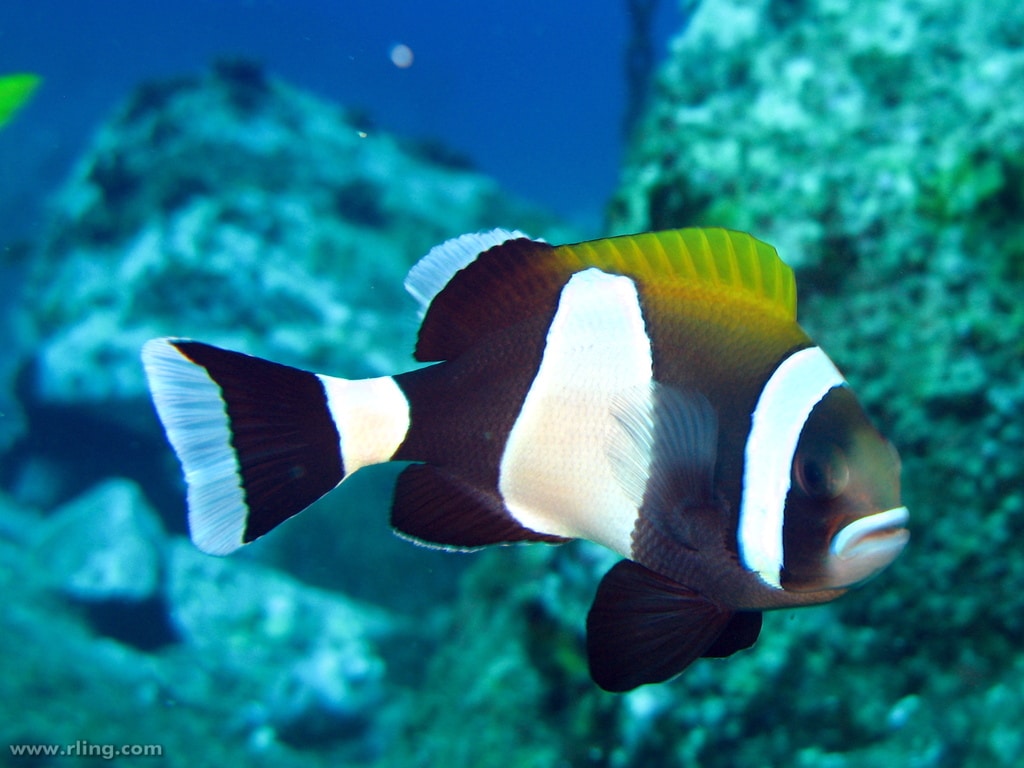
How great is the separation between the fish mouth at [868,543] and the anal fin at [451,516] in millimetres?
486

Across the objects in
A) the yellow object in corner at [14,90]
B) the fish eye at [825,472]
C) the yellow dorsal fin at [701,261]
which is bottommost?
the fish eye at [825,472]

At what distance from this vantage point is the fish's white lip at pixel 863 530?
929mm

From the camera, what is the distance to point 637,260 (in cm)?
117

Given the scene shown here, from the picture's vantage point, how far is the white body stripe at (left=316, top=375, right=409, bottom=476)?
1.21 m

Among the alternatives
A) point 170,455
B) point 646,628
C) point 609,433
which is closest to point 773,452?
point 609,433

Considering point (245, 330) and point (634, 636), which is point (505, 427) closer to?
point (634, 636)

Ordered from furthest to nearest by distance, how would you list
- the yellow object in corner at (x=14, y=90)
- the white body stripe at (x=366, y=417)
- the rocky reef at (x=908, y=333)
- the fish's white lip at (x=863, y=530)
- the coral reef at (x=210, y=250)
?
the coral reef at (x=210, y=250) → the yellow object in corner at (x=14, y=90) → the rocky reef at (x=908, y=333) → the white body stripe at (x=366, y=417) → the fish's white lip at (x=863, y=530)

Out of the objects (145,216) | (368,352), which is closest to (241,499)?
(368,352)

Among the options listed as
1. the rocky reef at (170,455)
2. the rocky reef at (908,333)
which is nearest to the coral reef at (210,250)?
the rocky reef at (170,455)

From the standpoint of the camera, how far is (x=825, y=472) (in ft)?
3.12

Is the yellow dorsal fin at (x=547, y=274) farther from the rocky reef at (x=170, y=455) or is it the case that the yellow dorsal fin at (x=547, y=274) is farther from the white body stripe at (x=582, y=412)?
the rocky reef at (x=170, y=455)

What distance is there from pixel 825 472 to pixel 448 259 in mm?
717

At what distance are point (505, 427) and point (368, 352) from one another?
461 cm

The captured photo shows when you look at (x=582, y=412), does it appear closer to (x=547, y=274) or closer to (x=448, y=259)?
(x=547, y=274)
